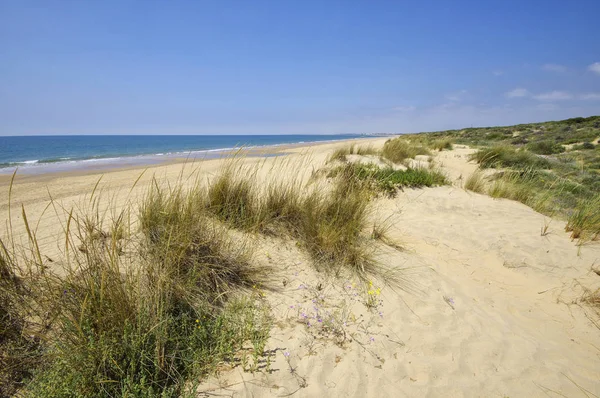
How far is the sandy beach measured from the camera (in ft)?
6.57

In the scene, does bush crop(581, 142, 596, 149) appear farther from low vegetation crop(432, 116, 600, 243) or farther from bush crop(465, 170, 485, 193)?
bush crop(465, 170, 485, 193)

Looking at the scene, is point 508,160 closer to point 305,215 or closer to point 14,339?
point 305,215

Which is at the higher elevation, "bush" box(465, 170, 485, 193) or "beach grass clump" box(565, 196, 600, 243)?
"bush" box(465, 170, 485, 193)

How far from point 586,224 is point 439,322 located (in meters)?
3.91

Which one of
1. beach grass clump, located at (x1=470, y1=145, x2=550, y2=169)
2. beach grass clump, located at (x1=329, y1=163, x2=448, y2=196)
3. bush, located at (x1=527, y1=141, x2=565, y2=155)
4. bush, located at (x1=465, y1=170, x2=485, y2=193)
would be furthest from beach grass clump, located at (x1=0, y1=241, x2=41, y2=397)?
bush, located at (x1=527, y1=141, x2=565, y2=155)

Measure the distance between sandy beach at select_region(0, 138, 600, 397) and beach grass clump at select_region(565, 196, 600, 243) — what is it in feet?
0.59

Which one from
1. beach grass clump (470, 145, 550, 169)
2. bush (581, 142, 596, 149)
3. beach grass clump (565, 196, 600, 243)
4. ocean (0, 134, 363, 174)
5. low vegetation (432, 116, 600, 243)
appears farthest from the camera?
ocean (0, 134, 363, 174)

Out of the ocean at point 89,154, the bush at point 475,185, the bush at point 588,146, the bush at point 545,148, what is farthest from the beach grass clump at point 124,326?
the bush at point 588,146

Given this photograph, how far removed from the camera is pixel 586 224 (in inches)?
179

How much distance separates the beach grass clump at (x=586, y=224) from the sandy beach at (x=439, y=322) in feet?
0.59

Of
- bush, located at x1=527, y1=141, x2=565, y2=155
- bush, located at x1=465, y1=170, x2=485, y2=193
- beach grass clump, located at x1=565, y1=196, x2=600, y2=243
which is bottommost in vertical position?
beach grass clump, located at x1=565, y1=196, x2=600, y2=243

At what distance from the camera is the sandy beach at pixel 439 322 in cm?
200

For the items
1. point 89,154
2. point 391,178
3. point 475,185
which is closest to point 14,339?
point 391,178

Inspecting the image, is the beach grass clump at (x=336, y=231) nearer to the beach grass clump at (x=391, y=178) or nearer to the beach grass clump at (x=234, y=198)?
the beach grass clump at (x=234, y=198)
